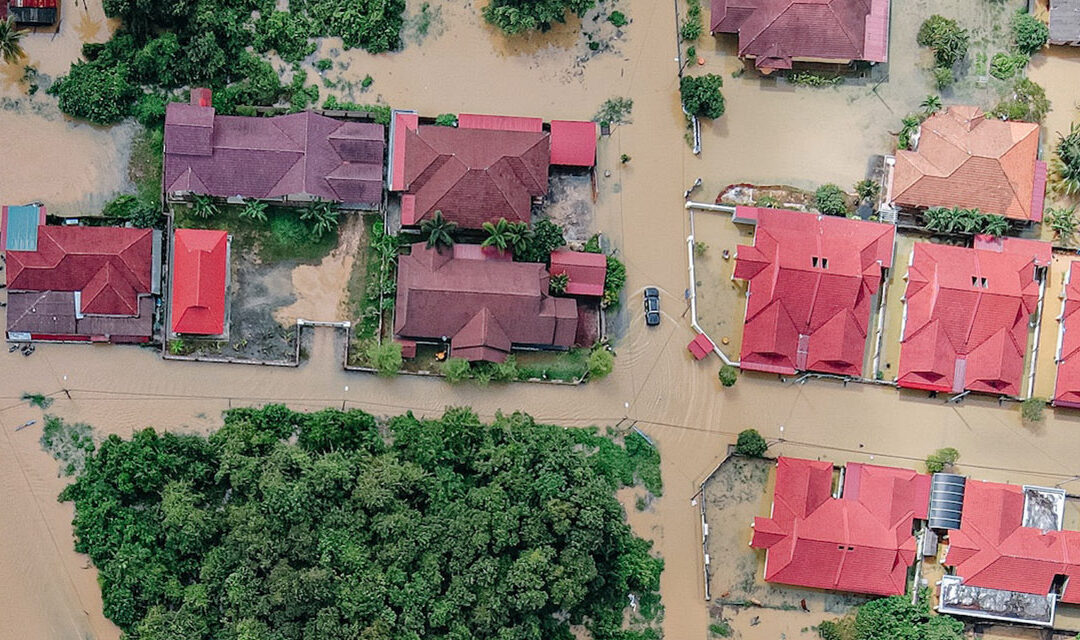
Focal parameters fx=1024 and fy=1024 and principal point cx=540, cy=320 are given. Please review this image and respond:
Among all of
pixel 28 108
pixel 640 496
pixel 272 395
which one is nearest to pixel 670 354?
pixel 640 496

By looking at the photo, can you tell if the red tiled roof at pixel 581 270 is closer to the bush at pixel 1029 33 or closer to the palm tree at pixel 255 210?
the palm tree at pixel 255 210

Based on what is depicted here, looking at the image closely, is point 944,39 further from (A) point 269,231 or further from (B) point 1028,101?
(A) point 269,231

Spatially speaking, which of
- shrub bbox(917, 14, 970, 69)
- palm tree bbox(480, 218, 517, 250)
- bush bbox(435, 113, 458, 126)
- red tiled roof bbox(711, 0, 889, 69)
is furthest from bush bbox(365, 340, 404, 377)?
shrub bbox(917, 14, 970, 69)

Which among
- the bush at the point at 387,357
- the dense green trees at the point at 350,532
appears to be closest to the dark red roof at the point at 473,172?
the bush at the point at 387,357

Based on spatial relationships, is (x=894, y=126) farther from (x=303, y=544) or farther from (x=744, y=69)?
(x=303, y=544)

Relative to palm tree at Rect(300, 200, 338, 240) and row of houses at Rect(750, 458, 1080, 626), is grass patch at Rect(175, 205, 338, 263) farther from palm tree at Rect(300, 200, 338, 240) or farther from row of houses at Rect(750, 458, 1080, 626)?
row of houses at Rect(750, 458, 1080, 626)

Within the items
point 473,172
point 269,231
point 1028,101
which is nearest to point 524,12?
point 473,172
